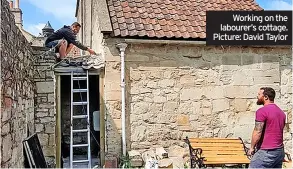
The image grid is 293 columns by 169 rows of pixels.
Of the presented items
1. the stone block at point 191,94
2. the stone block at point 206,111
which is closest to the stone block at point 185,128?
the stone block at point 206,111

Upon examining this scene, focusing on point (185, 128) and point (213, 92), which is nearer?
point (185, 128)

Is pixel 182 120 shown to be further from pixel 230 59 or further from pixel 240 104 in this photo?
pixel 230 59

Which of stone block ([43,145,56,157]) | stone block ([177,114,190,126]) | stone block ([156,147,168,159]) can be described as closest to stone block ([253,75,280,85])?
stone block ([177,114,190,126])

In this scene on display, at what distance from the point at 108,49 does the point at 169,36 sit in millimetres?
1425

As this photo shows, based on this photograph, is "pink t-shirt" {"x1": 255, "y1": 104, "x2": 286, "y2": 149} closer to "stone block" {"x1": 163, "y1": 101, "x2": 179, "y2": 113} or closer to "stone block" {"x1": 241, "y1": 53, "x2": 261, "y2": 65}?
"stone block" {"x1": 163, "y1": 101, "x2": 179, "y2": 113}

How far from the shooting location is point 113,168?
730 cm

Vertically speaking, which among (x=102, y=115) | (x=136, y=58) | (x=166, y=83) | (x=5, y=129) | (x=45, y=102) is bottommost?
(x=102, y=115)

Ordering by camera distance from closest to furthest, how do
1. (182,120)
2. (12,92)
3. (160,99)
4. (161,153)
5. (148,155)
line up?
(12,92) < (161,153) < (148,155) < (160,99) < (182,120)

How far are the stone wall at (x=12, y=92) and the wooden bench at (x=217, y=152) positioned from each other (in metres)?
3.38

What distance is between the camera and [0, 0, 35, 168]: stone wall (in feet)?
13.3

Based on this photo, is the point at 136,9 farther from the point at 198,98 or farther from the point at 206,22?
the point at 198,98

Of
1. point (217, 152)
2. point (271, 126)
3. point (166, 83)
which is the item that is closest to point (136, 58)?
point (166, 83)

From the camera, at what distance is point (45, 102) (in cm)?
750

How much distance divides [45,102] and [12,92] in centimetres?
297
